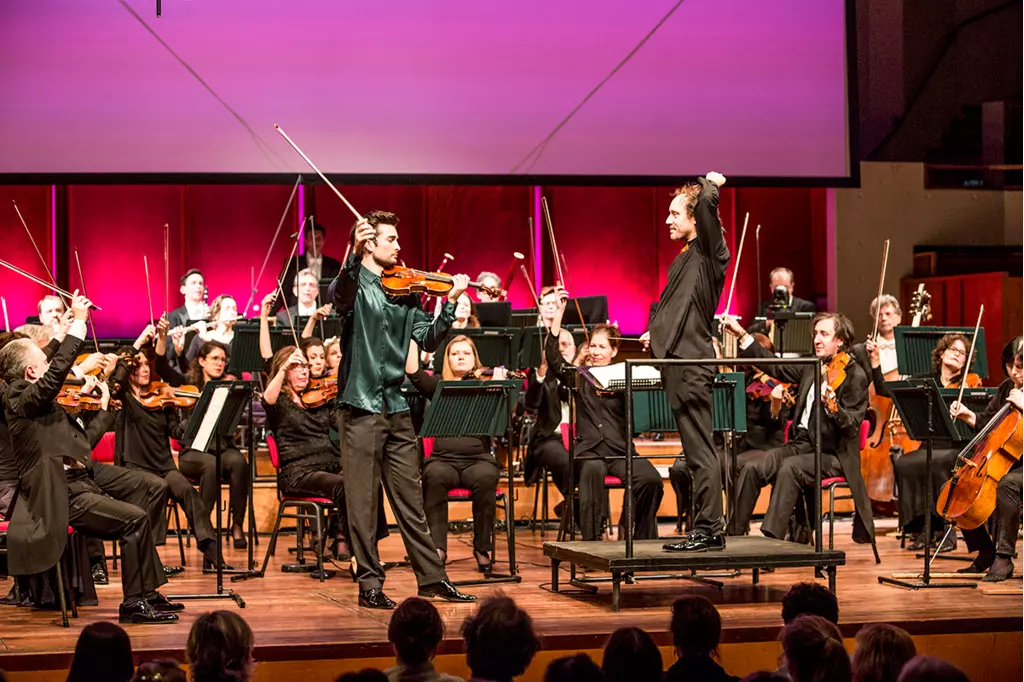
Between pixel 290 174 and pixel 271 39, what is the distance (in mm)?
804

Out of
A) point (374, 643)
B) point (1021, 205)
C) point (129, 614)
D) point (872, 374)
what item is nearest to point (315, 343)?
point (129, 614)

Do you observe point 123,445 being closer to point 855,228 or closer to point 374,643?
point 374,643

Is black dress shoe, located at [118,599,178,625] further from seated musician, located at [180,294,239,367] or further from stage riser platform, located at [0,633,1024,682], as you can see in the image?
seated musician, located at [180,294,239,367]

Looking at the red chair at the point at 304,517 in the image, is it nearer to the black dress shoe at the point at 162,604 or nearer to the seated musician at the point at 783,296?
the black dress shoe at the point at 162,604

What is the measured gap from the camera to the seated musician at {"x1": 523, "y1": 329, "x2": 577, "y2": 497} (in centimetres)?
616

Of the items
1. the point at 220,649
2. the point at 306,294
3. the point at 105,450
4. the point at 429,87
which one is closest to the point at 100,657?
the point at 220,649

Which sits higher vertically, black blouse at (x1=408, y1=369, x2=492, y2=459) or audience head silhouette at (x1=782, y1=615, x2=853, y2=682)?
black blouse at (x1=408, y1=369, x2=492, y2=459)

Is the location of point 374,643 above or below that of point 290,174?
below

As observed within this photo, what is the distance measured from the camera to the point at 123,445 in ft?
19.1

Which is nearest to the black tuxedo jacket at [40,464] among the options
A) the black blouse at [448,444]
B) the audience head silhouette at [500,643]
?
the black blouse at [448,444]

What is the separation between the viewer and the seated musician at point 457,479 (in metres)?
5.54

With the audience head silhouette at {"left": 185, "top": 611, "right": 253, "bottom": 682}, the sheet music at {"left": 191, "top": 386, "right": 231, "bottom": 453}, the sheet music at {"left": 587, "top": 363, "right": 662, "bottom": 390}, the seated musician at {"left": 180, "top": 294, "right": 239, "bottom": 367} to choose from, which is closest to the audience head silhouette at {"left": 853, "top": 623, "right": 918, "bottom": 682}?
the audience head silhouette at {"left": 185, "top": 611, "right": 253, "bottom": 682}

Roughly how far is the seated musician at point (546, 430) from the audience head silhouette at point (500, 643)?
315 cm

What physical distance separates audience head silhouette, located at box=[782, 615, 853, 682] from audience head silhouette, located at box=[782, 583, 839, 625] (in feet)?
1.44
